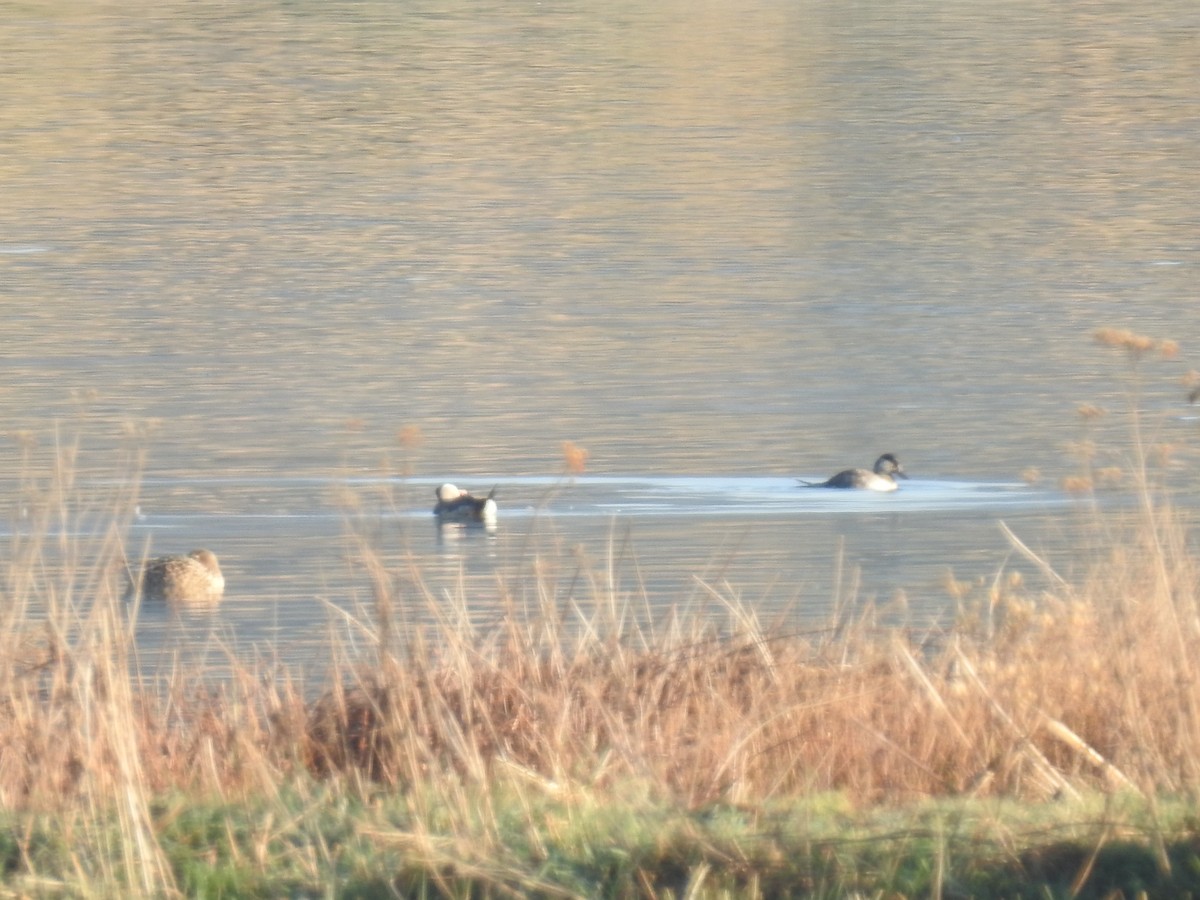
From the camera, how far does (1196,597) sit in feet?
25.2

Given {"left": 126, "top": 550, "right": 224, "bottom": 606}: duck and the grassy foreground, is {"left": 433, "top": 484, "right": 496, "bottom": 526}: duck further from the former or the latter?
the grassy foreground

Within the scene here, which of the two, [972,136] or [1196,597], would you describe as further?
[972,136]

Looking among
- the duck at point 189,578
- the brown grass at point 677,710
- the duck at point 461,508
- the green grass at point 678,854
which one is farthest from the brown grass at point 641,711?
the duck at point 461,508

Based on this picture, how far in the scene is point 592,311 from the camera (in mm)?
21922

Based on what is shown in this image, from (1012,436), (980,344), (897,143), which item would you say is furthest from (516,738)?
(897,143)

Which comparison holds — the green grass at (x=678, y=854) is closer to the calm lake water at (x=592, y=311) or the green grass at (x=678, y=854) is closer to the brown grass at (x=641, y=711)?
Result: the brown grass at (x=641, y=711)

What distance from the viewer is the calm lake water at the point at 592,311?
41.2 feet

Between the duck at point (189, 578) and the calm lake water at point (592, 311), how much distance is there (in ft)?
0.42

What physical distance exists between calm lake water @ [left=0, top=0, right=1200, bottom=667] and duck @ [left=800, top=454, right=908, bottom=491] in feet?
0.52

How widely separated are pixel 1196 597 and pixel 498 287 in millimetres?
16315

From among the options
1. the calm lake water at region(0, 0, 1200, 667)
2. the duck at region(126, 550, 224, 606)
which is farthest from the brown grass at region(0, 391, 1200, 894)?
the duck at region(126, 550, 224, 606)

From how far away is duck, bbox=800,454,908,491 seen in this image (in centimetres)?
1385

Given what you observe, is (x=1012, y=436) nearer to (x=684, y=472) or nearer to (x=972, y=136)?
(x=684, y=472)

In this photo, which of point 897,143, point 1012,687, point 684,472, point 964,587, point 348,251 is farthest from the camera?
point 897,143
